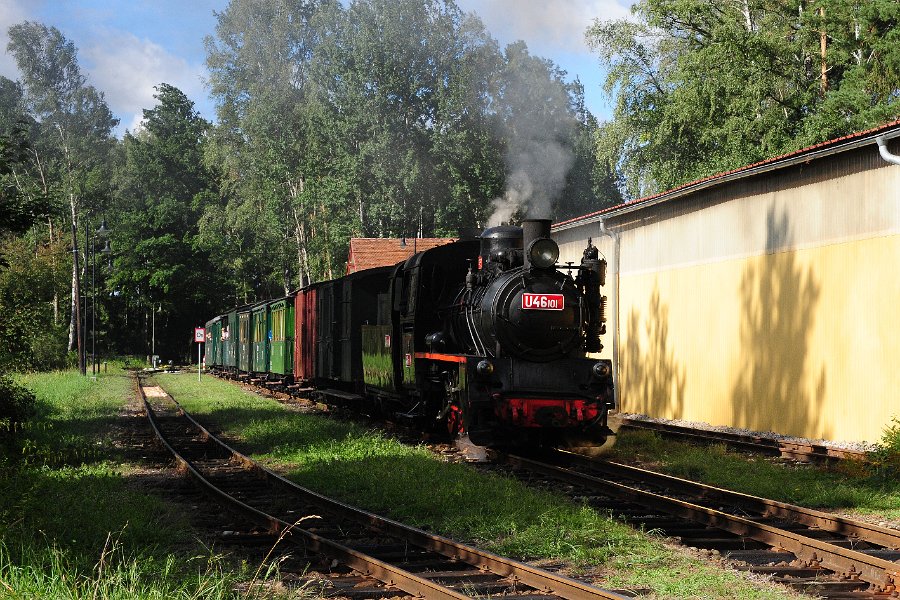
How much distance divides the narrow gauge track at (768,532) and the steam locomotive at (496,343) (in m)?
1.32

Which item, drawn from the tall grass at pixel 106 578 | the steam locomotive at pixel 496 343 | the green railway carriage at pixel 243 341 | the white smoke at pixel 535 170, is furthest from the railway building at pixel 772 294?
the green railway carriage at pixel 243 341

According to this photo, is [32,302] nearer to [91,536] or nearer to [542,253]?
[542,253]

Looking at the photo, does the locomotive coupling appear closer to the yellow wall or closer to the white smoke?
the yellow wall

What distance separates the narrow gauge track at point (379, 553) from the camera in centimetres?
662

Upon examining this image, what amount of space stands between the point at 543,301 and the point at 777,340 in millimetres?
6325

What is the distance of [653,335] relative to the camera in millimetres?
21719

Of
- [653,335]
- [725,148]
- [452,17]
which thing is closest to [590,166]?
[452,17]

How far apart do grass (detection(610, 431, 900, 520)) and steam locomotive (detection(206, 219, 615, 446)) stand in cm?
139

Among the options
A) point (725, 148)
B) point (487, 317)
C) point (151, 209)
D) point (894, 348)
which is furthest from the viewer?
point (151, 209)

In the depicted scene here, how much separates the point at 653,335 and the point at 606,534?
13.8 metres

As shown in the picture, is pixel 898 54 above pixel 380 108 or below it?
below


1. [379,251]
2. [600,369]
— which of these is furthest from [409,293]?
[379,251]

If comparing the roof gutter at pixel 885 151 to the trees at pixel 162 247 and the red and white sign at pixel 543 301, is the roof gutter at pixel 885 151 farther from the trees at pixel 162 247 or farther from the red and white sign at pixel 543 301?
the trees at pixel 162 247

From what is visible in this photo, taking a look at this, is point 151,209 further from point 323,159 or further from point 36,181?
point 323,159
